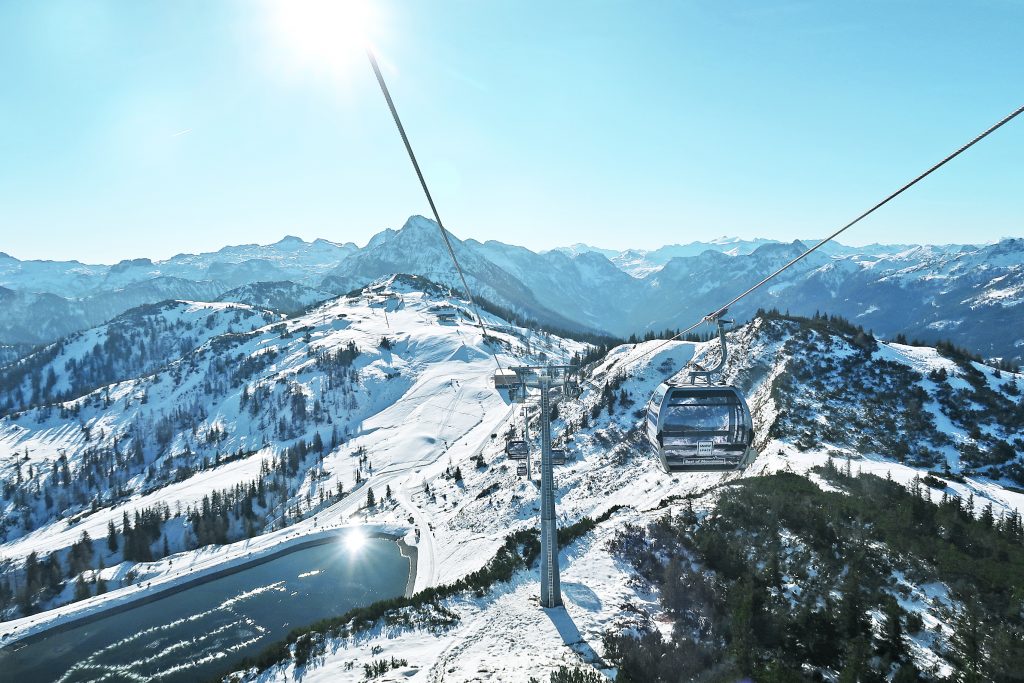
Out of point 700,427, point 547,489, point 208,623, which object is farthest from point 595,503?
point 208,623

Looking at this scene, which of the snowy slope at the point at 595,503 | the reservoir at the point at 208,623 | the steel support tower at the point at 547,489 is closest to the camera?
the snowy slope at the point at 595,503

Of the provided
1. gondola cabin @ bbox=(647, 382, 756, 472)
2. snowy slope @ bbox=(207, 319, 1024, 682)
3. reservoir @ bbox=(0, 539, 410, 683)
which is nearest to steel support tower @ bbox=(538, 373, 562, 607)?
snowy slope @ bbox=(207, 319, 1024, 682)

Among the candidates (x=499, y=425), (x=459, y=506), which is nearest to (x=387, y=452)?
(x=499, y=425)

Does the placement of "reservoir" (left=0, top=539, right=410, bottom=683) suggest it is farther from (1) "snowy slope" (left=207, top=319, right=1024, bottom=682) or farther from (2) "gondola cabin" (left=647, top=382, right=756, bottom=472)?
(2) "gondola cabin" (left=647, top=382, right=756, bottom=472)

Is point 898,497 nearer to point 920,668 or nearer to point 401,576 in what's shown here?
point 920,668

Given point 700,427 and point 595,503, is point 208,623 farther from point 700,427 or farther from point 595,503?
point 700,427

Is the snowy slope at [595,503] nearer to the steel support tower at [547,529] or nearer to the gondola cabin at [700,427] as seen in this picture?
the steel support tower at [547,529]

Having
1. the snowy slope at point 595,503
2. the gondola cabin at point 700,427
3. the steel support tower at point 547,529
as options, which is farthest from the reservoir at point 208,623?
the gondola cabin at point 700,427
